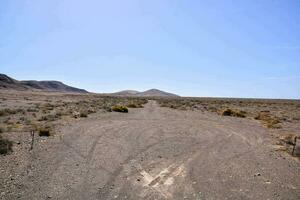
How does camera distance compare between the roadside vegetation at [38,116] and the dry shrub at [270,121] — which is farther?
the dry shrub at [270,121]

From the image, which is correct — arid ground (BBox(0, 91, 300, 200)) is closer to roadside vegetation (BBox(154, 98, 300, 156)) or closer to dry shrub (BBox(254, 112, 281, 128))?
roadside vegetation (BBox(154, 98, 300, 156))

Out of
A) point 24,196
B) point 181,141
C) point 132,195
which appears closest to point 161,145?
point 181,141

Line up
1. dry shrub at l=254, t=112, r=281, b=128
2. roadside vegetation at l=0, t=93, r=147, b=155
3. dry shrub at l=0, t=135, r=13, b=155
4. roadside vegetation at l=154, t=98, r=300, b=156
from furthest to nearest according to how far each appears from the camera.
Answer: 1. dry shrub at l=254, t=112, r=281, b=128
2. roadside vegetation at l=154, t=98, r=300, b=156
3. roadside vegetation at l=0, t=93, r=147, b=155
4. dry shrub at l=0, t=135, r=13, b=155

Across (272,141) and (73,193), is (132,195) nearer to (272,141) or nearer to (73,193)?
(73,193)

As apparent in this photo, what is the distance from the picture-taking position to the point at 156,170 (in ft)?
40.0

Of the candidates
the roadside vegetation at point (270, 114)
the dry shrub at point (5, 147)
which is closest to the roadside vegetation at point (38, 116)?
the dry shrub at point (5, 147)

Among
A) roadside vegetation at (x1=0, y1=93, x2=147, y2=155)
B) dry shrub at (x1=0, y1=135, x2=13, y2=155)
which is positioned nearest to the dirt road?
dry shrub at (x1=0, y1=135, x2=13, y2=155)

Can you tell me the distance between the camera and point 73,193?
30.6 ft

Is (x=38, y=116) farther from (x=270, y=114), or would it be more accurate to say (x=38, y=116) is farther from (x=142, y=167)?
(x=270, y=114)

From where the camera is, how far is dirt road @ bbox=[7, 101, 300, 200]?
31.8 feet

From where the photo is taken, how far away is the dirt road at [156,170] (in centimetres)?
970

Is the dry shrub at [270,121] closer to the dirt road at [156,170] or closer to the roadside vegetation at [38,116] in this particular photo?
the dirt road at [156,170]

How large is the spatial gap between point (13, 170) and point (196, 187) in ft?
19.8

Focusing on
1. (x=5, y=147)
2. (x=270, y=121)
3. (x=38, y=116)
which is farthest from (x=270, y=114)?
(x=5, y=147)
